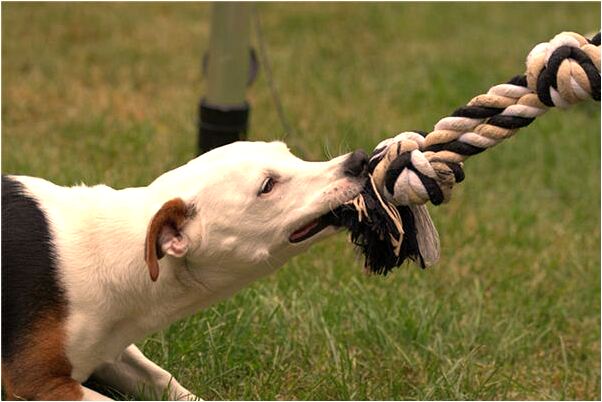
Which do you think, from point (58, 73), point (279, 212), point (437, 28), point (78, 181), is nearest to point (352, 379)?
point (279, 212)

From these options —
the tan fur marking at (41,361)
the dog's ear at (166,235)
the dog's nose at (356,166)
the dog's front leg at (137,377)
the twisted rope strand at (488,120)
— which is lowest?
the dog's front leg at (137,377)

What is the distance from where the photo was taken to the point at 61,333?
11.4 feet

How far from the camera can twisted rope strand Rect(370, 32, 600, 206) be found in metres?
3.15

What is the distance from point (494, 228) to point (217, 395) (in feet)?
7.23

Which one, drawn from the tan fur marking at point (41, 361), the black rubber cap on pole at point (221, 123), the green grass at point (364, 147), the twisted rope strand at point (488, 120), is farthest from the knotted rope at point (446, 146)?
the black rubber cap on pole at point (221, 123)

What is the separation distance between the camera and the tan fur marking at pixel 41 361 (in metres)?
3.48

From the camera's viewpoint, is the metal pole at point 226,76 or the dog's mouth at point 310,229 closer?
the dog's mouth at point 310,229

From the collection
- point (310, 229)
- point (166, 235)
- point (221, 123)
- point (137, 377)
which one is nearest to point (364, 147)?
point (221, 123)

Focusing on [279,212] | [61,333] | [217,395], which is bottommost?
[217,395]

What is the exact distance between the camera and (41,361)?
348cm

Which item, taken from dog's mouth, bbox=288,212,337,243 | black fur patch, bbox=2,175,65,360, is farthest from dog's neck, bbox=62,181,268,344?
dog's mouth, bbox=288,212,337,243

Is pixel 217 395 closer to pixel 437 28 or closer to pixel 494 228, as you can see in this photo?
pixel 494 228

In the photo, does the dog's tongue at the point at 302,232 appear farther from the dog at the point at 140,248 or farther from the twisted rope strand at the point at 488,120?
the twisted rope strand at the point at 488,120

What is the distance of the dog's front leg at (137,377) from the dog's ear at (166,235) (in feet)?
1.87
